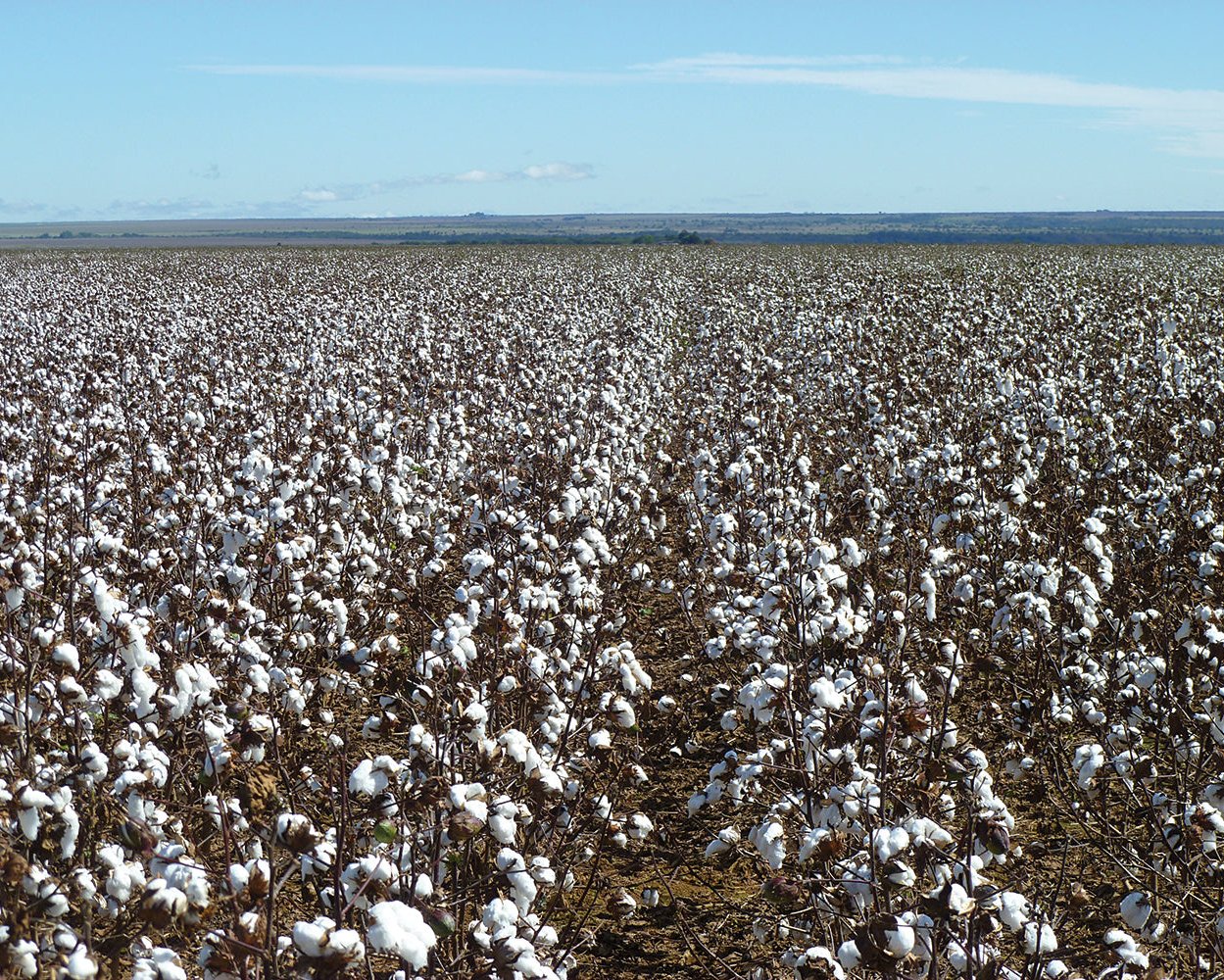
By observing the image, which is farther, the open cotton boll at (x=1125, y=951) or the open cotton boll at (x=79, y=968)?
the open cotton boll at (x=1125, y=951)

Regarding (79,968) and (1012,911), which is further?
(1012,911)

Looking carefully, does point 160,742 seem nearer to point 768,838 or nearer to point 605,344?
point 768,838

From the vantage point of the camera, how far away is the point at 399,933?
2.83m

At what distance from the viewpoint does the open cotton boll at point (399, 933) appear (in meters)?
2.81

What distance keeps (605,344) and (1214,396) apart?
10.5 metres

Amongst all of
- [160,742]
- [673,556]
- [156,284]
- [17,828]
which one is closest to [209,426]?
[673,556]

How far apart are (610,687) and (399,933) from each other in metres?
3.54

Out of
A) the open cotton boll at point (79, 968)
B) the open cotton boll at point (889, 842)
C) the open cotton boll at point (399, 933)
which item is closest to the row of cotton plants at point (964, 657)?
the open cotton boll at point (889, 842)

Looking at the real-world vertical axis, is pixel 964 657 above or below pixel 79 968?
below

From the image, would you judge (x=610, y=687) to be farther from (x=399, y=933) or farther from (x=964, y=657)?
(x=399, y=933)

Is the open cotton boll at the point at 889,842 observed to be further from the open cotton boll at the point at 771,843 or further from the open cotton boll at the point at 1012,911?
the open cotton boll at the point at 771,843

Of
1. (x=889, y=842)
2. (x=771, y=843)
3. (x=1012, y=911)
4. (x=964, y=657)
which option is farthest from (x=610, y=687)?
(x=1012, y=911)

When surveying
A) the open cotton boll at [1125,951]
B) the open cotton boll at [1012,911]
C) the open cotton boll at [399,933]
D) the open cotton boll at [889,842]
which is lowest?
the open cotton boll at [1125,951]

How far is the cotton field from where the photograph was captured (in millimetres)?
3783
